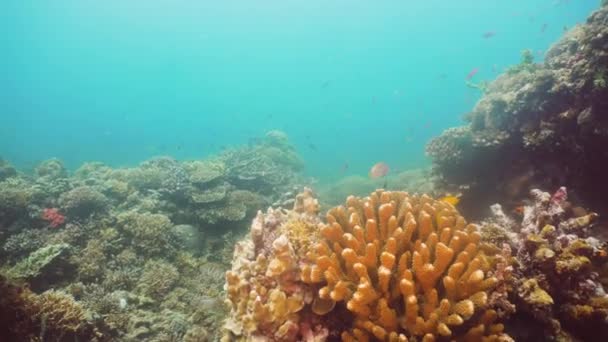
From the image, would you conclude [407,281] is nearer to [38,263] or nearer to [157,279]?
[157,279]

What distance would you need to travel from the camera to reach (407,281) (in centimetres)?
249

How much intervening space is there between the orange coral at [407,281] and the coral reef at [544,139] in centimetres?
512

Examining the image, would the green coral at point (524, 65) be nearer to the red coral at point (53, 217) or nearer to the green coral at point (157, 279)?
the green coral at point (157, 279)

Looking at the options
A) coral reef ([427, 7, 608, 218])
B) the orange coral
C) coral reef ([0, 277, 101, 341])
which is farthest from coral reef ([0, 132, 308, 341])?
A: coral reef ([427, 7, 608, 218])

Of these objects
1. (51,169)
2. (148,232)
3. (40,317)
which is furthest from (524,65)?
(51,169)

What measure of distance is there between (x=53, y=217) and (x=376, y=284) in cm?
980

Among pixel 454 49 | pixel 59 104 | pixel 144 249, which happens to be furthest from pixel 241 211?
pixel 454 49

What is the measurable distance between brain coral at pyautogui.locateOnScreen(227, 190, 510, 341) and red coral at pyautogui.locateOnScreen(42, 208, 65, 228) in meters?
7.97

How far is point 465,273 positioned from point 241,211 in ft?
27.1

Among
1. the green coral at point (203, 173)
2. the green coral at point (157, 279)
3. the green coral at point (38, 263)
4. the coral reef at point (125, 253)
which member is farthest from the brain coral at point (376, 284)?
the green coral at point (203, 173)

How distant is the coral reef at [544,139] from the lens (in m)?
6.35

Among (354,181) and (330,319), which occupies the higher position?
(354,181)

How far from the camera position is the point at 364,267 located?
8.81 feet

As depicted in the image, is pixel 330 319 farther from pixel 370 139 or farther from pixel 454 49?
pixel 454 49
